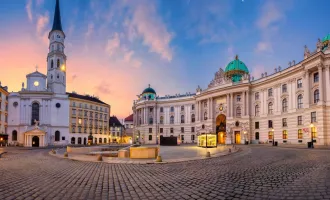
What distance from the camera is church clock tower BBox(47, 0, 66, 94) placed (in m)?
69.8

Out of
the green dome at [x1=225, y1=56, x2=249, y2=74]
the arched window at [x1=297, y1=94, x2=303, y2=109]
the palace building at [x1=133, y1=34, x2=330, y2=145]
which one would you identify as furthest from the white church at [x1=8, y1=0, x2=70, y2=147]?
the arched window at [x1=297, y1=94, x2=303, y2=109]

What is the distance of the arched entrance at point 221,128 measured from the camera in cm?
6544

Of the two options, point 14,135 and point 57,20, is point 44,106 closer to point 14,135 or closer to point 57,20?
point 14,135

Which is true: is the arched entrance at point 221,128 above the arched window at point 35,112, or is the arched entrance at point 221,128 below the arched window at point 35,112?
below

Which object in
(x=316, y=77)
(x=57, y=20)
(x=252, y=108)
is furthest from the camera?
(x=57, y=20)

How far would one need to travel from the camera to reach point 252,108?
57938 millimetres

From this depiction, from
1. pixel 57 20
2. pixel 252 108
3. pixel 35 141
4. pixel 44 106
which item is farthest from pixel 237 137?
pixel 57 20

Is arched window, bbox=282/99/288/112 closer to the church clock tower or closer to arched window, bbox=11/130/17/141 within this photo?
the church clock tower

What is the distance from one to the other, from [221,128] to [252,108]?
12.4 meters

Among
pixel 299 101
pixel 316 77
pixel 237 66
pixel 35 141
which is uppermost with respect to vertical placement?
pixel 237 66

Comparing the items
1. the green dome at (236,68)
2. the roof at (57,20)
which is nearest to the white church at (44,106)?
the roof at (57,20)

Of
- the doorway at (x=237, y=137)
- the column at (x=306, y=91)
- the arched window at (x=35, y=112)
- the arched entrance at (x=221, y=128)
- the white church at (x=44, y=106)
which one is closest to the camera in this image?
the column at (x=306, y=91)

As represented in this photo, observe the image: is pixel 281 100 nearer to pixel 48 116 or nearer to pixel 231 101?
pixel 231 101

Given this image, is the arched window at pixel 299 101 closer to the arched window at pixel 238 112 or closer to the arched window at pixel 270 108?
the arched window at pixel 270 108
